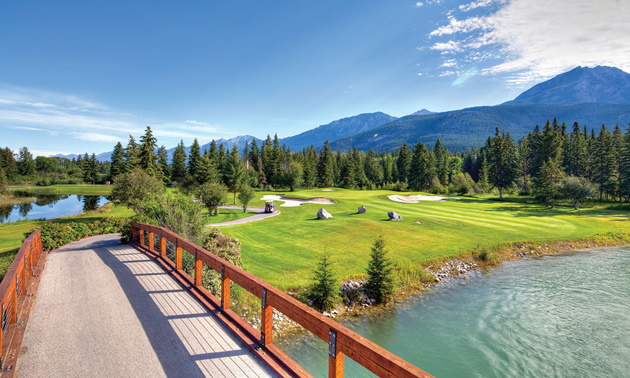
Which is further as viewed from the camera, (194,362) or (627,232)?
(627,232)

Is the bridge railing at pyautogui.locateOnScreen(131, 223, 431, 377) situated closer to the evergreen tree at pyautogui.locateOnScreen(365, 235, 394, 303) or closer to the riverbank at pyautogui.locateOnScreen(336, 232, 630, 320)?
the riverbank at pyautogui.locateOnScreen(336, 232, 630, 320)

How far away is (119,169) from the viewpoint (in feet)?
229

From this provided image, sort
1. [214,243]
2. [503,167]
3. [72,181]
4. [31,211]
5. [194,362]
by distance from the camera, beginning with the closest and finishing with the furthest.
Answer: [194,362]
[214,243]
[31,211]
[503,167]
[72,181]

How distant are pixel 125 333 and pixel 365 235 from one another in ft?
63.3

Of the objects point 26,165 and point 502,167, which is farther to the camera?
point 26,165

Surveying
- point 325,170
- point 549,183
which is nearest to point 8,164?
point 325,170

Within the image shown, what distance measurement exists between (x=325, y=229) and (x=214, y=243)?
12598 mm

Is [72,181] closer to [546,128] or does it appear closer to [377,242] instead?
[377,242]

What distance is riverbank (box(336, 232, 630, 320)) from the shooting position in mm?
13805

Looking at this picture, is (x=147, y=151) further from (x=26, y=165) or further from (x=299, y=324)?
(x=26, y=165)

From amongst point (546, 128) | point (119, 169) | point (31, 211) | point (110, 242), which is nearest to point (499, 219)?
point (110, 242)

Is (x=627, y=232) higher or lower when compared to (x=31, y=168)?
lower

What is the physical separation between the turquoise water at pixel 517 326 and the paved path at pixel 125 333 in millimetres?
7588

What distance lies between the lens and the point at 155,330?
18.3 ft
